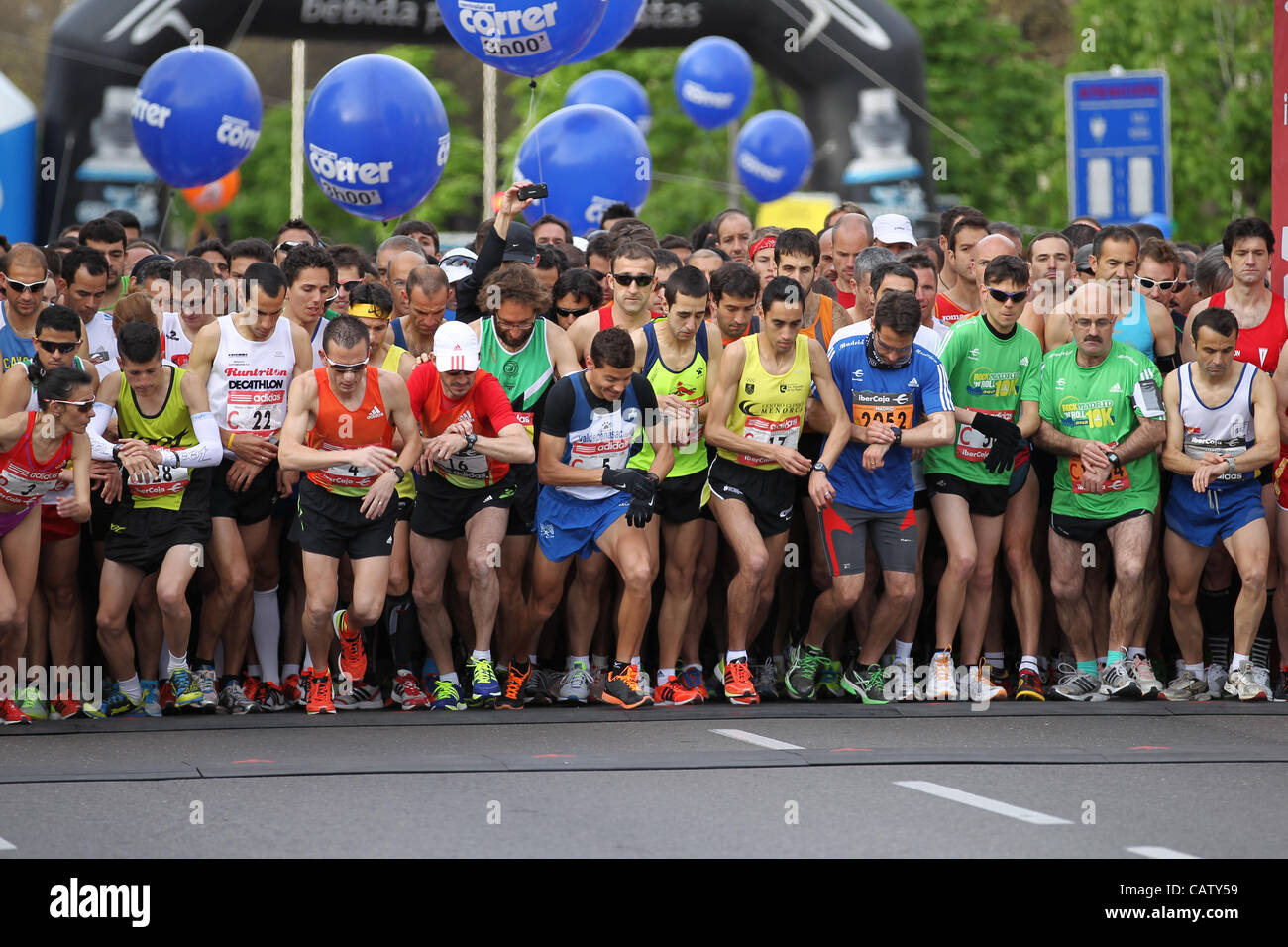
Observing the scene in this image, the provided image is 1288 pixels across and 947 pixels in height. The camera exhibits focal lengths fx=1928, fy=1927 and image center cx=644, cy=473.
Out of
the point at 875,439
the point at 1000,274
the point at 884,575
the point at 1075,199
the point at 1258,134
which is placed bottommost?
the point at 884,575

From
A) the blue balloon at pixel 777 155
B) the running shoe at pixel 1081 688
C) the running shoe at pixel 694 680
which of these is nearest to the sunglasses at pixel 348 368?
the running shoe at pixel 694 680

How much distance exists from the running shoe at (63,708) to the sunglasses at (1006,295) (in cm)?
496

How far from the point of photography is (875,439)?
31.2ft

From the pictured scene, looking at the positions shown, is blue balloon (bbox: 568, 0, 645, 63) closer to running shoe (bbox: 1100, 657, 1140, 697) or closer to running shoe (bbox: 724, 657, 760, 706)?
running shoe (bbox: 724, 657, 760, 706)

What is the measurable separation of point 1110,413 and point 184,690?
4820mm

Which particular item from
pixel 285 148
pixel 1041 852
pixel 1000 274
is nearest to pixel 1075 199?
pixel 1000 274

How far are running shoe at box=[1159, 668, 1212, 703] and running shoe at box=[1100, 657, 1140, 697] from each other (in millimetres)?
157

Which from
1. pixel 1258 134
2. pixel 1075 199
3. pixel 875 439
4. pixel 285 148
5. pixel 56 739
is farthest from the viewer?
pixel 285 148

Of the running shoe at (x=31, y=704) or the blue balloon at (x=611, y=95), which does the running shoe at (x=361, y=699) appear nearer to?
the running shoe at (x=31, y=704)

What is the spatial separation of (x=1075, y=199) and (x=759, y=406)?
8041mm

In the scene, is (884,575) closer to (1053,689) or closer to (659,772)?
(1053,689)

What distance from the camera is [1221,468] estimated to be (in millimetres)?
9500

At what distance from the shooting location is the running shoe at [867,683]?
32.3ft

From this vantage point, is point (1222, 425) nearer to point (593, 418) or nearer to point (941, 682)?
point (941, 682)
